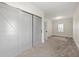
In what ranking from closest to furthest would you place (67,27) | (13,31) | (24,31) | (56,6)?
(13,31) < (24,31) < (56,6) < (67,27)

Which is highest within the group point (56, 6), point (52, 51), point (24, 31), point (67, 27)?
point (56, 6)

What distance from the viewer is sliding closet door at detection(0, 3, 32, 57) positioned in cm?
229

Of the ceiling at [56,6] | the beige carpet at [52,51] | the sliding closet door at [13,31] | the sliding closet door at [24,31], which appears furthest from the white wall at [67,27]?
the sliding closet door at [13,31]

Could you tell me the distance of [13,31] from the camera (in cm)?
267

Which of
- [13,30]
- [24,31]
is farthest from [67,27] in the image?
[13,30]

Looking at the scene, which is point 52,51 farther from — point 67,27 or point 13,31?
point 67,27

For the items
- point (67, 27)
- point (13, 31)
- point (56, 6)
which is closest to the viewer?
point (13, 31)

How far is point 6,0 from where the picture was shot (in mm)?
2318

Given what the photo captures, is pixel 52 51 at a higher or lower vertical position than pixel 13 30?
lower

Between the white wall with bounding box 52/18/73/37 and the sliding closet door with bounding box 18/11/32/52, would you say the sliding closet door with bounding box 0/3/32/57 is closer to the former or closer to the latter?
the sliding closet door with bounding box 18/11/32/52

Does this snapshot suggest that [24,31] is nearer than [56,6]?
Yes

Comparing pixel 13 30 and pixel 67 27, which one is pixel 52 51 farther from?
pixel 67 27

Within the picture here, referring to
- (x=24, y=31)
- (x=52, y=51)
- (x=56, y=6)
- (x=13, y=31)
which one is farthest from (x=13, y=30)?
(x=56, y=6)

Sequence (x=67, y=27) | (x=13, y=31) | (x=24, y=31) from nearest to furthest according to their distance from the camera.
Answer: (x=13, y=31), (x=24, y=31), (x=67, y=27)
